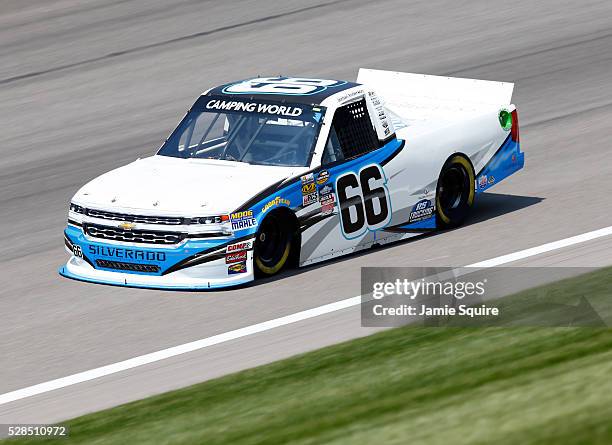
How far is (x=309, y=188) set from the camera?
40.3 ft

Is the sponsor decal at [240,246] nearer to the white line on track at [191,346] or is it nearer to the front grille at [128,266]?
the front grille at [128,266]

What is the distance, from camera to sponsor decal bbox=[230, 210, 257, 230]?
11.6 metres

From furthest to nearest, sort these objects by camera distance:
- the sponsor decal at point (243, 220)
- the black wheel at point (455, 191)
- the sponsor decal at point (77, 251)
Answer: the black wheel at point (455, 191)
the sponsor decal at point (77, 251)
the sponsor decal at point (243, 220)

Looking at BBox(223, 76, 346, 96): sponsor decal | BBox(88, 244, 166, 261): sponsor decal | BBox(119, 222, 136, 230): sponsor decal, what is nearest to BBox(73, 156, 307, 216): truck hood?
BBox(119, 222, 136, 230): sponsor decal

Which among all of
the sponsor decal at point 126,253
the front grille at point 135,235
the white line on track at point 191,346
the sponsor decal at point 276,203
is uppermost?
the sponsor decal at point 276,203

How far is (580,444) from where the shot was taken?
731 centimetres

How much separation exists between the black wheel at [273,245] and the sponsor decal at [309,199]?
0.24 meters

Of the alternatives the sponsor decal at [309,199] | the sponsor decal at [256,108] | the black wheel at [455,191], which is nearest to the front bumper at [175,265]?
the sponsor decal at [309,199]

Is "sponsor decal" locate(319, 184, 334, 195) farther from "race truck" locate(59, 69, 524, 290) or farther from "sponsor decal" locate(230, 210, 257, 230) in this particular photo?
"sponsor decal" locate(230, 210, 257, 230)

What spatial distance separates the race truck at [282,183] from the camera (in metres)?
11.7

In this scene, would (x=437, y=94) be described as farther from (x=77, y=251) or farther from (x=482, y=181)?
(x=77, y=251)

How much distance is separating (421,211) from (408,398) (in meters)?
4.75

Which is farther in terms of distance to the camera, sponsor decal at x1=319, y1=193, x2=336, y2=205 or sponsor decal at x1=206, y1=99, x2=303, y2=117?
sponsor decal at x1=206, y1=99, x2=303, y2=117

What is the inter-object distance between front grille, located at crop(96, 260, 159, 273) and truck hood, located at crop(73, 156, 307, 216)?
0.44m
